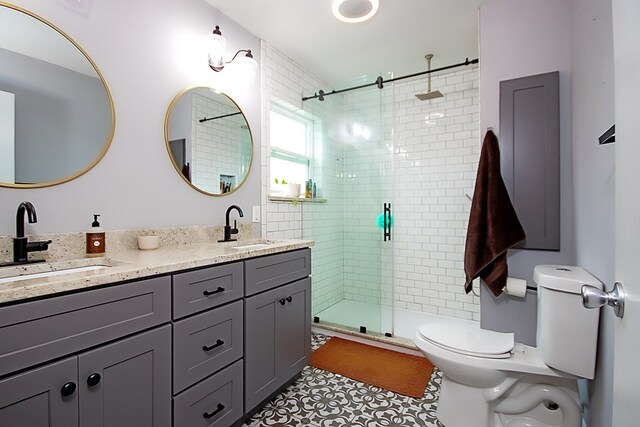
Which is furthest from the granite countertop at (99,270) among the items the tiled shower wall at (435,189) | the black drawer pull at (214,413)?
the tiled shower wall at (435,189)

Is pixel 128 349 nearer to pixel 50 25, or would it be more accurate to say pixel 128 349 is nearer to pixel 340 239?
pixel 50 25

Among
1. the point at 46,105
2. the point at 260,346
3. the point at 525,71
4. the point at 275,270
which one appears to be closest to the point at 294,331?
the point at 260,346

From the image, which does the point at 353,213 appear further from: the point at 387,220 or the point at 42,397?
the point at 42,397

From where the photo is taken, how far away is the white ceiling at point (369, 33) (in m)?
2.11

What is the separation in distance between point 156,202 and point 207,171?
43 cm

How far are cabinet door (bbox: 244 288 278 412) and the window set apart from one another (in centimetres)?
121

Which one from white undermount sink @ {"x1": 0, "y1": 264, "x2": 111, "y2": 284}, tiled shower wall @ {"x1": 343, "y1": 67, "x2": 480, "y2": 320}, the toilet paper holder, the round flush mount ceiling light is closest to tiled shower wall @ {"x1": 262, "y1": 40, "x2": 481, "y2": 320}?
tiled shower wall @ {"x1": 343, "y1": 67, "x2": 480, "y2": 320}

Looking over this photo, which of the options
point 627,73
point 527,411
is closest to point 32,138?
point 627,73

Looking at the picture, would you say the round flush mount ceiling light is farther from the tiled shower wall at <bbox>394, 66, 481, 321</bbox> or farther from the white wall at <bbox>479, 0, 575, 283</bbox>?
the tiled shower wall at <bbox>394, 66, 481, 321</bbox>

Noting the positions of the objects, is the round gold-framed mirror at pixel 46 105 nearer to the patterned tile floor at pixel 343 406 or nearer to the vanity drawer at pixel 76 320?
the vanity drawer at pixel 76 320

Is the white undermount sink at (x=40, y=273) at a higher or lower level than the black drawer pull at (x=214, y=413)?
higher

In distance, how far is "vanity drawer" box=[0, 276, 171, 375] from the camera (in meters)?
0.83

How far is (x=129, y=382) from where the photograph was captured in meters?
1.08

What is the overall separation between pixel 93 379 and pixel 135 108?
53.1 inches
